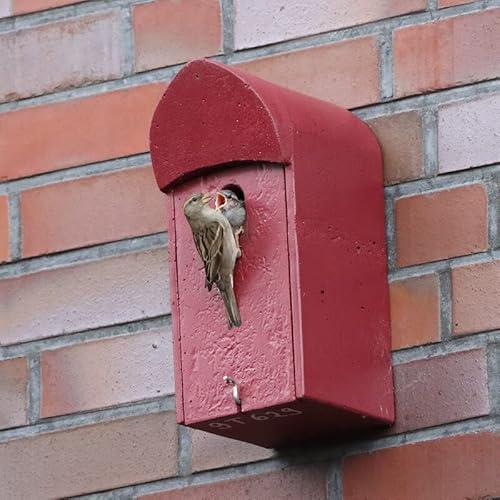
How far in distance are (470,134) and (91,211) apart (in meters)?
0.51

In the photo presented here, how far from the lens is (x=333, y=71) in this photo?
318cm

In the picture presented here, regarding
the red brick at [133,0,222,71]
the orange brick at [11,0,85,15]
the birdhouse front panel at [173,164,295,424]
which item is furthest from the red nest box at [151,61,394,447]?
the orange brick at [11,0,85,15]

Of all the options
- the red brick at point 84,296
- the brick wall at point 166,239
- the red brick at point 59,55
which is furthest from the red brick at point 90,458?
the red brick at point 59,55

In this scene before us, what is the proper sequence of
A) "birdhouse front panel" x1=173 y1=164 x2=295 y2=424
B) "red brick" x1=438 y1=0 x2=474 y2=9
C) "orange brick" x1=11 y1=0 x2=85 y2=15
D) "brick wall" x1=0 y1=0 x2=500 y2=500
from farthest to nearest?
"orange brick" x1=11 y1=0 x2=85 y2=15, "red brick" x1=438 y1=0 x2=474 y2=9, "brick wall" x1=0 y1=0 x2=500 y2=500, "birdhouse front panel" x1=173 y1=164 x2=295 y2=424

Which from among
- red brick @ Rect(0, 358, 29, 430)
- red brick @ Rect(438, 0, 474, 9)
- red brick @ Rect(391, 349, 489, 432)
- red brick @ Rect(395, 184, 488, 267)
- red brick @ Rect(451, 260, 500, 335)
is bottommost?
red brick @ Rect(391, 349, 489, 432)

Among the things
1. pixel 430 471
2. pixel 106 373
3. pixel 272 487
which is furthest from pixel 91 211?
pixel 430 471

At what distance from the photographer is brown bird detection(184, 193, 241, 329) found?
9.68 feet

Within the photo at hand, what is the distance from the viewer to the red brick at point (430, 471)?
116 inches

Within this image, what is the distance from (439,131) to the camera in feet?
10.2

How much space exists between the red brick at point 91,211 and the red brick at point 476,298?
15.9 inches

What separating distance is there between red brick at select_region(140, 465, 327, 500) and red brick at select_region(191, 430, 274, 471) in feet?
0.08

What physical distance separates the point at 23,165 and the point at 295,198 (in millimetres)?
494

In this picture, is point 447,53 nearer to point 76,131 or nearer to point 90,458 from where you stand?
point 76,131

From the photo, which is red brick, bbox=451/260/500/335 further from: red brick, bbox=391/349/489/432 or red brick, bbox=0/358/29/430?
red brick, bbox=0/358/29/430
